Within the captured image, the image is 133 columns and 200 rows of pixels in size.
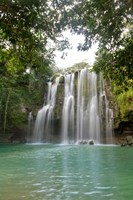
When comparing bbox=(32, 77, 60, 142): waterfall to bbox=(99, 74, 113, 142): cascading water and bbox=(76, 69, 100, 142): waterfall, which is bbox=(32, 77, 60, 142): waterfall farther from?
bbox=(99, 74, 113, 142): cascading water

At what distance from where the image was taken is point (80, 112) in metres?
32.7

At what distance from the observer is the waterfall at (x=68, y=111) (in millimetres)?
32344

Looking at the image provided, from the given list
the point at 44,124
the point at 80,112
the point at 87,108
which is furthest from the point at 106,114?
the point at 44,124

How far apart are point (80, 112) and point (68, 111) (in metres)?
1.34

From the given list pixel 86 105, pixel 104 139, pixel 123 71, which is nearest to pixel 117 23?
pixel 123 71

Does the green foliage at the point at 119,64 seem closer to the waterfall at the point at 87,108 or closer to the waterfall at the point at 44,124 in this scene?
the waterfall at the point at 87,108

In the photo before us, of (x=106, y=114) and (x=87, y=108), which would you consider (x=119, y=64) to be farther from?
(x=87, y=108)

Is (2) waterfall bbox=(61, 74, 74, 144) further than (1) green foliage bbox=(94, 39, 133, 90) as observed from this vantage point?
Yes

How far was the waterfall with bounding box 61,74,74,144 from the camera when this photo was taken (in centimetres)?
3234

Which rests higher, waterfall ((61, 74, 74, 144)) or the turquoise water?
waterfall ((61, 74, 74, 144))

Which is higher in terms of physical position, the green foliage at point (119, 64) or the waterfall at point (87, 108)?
the waterfall at point (87, 108)

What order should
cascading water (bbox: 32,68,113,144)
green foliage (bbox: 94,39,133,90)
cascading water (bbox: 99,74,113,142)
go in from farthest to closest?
cascading water (bbox: 32,68,113,144)
cascading water (bbox: 99,74,113,142)
green foliage (bbox: 94,39,133,90)

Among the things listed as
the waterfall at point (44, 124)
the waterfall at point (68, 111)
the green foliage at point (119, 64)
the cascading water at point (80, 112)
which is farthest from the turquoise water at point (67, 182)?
the waterfall at point (44, 124)

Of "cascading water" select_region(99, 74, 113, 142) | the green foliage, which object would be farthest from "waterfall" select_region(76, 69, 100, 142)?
the green foliage
